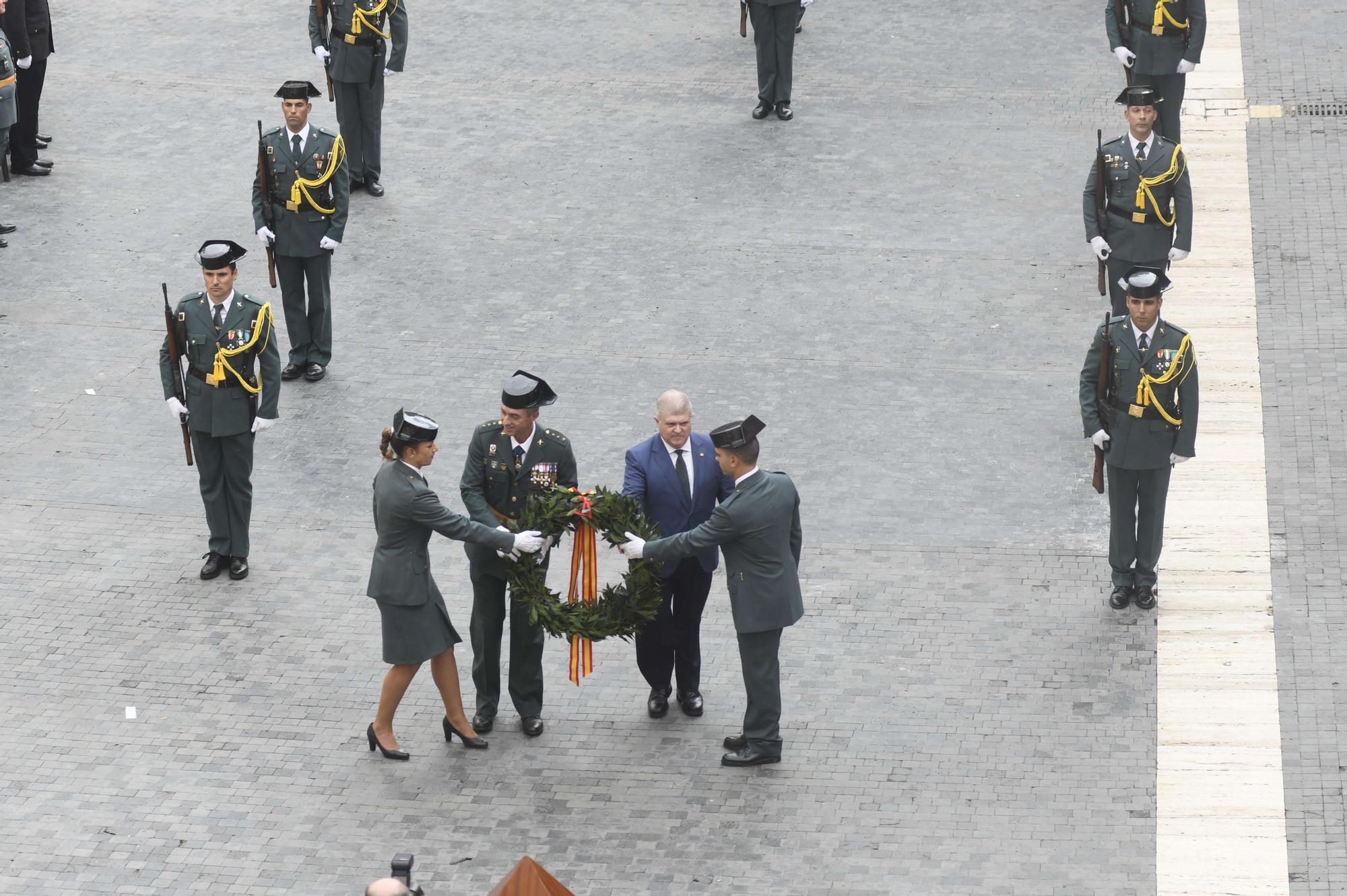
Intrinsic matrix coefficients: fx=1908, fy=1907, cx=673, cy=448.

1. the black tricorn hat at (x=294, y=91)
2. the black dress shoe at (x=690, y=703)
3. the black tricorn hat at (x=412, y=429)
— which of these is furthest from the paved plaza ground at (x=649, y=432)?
the black tricorn hat at (x=294, y=91)

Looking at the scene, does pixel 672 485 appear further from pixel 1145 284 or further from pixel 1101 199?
pixel 1101 199

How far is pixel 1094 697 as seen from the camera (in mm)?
9359

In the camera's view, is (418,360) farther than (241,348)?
Yes

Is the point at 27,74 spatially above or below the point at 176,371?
above

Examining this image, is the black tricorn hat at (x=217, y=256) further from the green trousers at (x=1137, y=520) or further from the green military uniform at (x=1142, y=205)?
the green military uniform at (x=1142, y=205)

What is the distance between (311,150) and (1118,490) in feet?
19.5

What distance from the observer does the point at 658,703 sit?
9336 millimetres

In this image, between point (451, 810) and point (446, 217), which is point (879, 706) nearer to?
point (451, 810)

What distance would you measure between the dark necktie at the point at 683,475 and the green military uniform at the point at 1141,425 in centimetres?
233

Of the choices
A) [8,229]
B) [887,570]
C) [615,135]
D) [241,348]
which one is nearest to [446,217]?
[615,135]

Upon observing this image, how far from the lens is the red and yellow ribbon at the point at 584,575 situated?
8.90 m

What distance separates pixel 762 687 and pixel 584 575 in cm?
100

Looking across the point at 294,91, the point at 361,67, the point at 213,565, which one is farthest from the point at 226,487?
the point at 361,67

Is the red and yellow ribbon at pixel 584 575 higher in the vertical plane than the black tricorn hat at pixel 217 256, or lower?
lower
